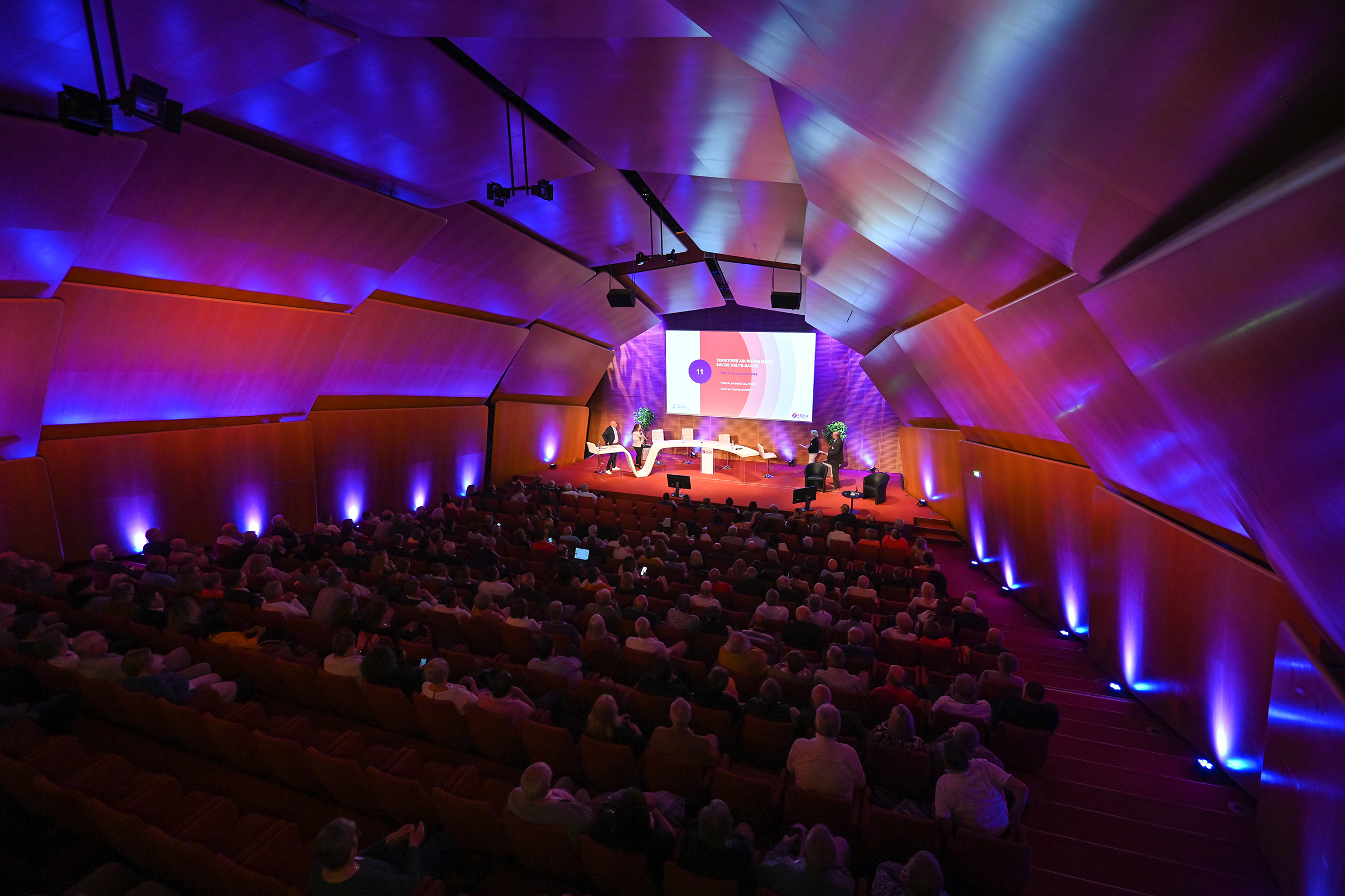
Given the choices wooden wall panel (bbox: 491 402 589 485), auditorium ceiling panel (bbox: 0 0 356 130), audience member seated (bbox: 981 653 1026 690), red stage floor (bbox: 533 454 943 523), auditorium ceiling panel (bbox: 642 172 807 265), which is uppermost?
auditorium ceiling panel (bbox: 642 172 807 265)

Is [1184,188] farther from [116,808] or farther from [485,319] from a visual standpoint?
[485,319]

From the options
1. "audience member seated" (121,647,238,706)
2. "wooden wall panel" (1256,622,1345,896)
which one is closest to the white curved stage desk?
"audience member seated" (121,647,238,706)

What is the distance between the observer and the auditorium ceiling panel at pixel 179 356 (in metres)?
7.91

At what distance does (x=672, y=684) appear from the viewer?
15.6 ft

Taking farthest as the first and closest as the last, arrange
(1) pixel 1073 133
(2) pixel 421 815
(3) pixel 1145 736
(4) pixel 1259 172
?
(3) pixel 1145 736, (2) pixel 421 815, (1) pixel 1073 133, (4) pixel 1259 172

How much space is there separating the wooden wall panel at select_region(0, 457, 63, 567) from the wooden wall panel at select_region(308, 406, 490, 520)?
405cm

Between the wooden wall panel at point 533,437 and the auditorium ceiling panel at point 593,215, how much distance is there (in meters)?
5.85

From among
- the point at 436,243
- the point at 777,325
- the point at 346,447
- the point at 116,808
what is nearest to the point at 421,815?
the point at 116,808

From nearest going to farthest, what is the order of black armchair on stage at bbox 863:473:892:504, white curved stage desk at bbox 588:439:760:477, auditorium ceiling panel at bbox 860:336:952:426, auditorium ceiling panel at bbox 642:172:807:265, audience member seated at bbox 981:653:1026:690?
audience member seated at bbox 981:653:1026:690, auditorium ceiling panel at bbox 642:172:807:265, auditorium ceiling panel at bbox 860:336:952:426, black armchair on stage at bbox 863:473:892:504, white curved stage desk at bbox 588:439:760:477

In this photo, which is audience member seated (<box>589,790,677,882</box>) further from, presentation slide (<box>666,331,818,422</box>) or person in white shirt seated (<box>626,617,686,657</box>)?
presentation slide (<box>666,331,818,422</box>)

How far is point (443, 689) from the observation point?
449 cm

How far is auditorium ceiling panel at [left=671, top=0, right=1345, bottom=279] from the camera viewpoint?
6.35 ft

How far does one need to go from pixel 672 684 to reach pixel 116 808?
11.0 ft

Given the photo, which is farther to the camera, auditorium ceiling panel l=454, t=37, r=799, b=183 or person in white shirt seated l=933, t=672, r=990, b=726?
auditorium ceiling panel l=454, t=37, r=799, b=183
